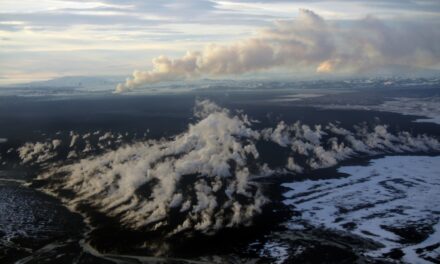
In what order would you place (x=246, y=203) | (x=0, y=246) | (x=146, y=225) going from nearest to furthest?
(x=0, y=246) < (x=146, y=225) < (x=246, y=203)

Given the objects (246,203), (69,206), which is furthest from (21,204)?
(246,203)

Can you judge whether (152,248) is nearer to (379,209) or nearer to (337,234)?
(337,234)

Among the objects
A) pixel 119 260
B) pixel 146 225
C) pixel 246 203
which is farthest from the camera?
pixel 246 203

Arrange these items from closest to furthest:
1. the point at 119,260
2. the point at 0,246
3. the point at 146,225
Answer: the point at 119,260, the point at 0,246, the point at 146,225

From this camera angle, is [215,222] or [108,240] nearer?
[108,240]

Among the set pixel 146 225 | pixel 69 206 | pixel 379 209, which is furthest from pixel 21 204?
pixel 379 209

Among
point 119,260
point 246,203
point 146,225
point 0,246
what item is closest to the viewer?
point 119,260

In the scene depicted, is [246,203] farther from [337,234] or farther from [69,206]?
[69,206]

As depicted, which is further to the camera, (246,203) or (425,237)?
(246,203)
